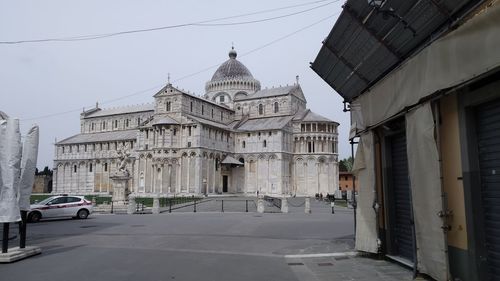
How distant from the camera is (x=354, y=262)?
8.90 meters

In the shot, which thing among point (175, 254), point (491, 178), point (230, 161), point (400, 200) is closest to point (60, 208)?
point (175, 254)

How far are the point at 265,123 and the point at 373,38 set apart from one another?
6240cm

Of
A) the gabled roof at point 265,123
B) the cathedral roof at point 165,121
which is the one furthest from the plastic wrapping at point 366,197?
the gabled roof at point 265,123

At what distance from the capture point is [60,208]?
2420 cm

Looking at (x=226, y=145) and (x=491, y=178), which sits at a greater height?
(x=226, y=145)

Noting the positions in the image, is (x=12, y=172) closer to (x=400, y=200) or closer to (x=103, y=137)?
(x=400, y=200)

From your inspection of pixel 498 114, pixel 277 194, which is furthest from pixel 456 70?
pixel 277 194

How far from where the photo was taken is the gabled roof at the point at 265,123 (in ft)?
218

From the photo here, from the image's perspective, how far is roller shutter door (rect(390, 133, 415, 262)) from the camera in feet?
26.9

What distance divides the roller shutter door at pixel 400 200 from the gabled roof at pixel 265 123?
183 feet

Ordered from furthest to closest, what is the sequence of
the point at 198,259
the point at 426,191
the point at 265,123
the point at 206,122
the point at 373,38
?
the point at 265,123 → the point at 206,122 → the point at 198,259 → the point at 373,38 → the point at 426,191

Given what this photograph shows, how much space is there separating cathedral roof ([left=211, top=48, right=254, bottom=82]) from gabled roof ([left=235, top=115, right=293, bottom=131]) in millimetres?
11558

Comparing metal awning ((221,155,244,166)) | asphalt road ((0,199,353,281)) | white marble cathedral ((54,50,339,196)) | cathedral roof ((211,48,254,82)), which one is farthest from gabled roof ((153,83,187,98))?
asphalt road ((0,199,353,281))

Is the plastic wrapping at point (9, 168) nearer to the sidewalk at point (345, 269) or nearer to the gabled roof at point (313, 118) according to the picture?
the sidewalk at point (345, 269)
